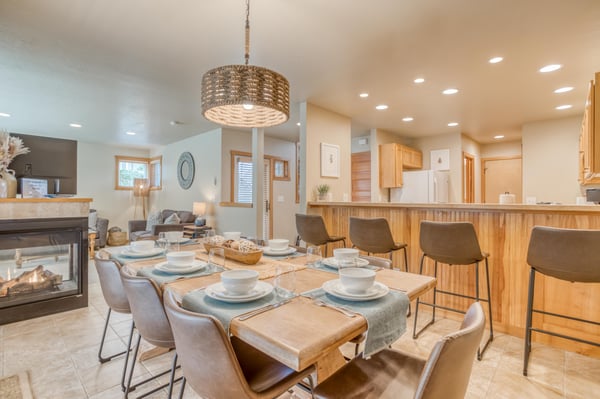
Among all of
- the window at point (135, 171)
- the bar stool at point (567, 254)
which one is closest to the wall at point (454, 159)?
the bar stool at point (567, 254)

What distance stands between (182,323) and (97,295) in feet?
11.1

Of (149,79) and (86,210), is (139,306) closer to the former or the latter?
(86,210)

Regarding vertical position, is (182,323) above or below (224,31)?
below

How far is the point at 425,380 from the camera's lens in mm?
770

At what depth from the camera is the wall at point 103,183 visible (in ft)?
24.3

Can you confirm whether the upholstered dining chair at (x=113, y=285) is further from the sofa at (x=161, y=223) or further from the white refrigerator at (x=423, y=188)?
the white refrigerator at (x=423, y=188)

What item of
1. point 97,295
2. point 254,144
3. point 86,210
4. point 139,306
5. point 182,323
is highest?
point 254,144

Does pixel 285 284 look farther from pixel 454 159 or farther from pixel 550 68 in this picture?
pixel 454 159

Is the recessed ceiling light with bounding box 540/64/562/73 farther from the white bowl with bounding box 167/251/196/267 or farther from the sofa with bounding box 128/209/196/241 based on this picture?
the sofa with bounding box 128/209/196/241

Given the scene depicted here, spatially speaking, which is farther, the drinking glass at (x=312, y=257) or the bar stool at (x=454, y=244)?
the bar stool at (x=454, y=244)

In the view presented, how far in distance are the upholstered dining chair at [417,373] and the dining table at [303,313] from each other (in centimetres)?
12

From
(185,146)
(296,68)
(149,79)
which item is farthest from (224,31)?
(185,146)

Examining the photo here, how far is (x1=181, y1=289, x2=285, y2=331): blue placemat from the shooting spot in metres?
1.08

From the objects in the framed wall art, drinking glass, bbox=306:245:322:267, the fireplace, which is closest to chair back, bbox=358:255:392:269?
drinking glass, bbox=306:245:322:267
